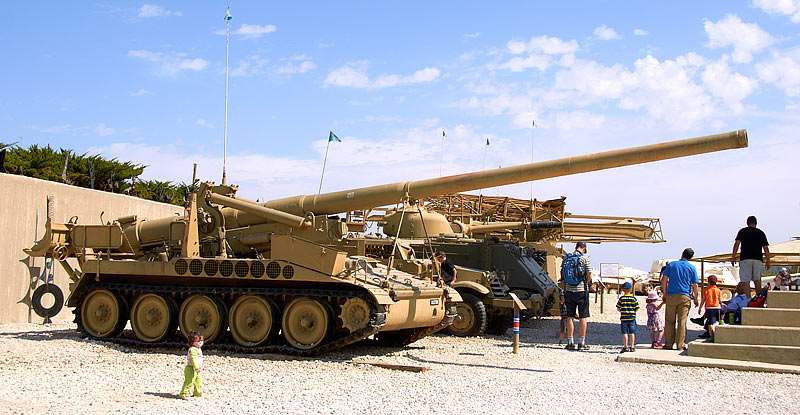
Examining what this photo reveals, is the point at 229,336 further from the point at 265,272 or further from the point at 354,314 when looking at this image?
the point at 354,314

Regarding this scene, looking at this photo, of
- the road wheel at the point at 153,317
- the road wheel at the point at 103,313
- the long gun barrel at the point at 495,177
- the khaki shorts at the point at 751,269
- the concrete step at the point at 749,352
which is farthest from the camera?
the road wheel at the point at 103,313

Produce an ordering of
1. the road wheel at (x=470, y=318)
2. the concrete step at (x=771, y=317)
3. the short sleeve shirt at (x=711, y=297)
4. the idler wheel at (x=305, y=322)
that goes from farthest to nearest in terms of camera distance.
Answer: the road wheel at (x=470, y=318) < the short sleeve shirt at (x=711, y=297) < the concrete step at (x=771, y=317) < the idler wheel at (x=305, y=322)

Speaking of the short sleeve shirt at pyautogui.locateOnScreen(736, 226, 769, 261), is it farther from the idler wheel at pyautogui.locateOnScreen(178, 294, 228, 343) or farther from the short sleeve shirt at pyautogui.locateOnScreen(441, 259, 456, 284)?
the idler wheel at pyautogui.locateOnScreen(178, 294, 228, 343)

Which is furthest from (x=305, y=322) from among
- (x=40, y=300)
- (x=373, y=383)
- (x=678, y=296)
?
(x=40, y=300)

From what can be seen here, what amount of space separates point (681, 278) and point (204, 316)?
764cm

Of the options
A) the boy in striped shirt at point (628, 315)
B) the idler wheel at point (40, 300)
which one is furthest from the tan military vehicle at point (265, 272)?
the boy in striped shirt at point (628, 315)

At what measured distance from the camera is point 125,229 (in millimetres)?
13234

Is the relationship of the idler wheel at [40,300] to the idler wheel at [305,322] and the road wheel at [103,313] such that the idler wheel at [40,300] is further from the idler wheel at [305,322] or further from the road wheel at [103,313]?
the idler wheel at [305,322]

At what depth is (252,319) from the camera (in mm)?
11648

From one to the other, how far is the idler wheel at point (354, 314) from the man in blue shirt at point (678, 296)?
4.82 meters

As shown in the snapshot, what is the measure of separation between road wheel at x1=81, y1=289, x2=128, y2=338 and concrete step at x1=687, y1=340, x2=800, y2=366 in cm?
925

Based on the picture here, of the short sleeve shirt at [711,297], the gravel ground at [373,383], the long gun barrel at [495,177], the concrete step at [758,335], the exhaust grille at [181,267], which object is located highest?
the long gun barrel at [495,177]

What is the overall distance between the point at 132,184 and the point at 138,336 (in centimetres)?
1553

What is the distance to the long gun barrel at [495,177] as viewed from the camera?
1010 centimetres
